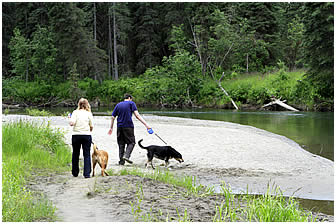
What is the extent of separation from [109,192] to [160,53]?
54.5 metres

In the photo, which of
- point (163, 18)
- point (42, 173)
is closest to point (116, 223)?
point (42, 173)

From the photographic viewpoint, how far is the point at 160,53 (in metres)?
59.8

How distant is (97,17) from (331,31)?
126 ft

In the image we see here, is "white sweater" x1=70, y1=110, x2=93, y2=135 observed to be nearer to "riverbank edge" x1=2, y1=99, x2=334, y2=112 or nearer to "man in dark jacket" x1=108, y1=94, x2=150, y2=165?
"man in dark jacket" x1=108, y1=94, x2=150, y2=165

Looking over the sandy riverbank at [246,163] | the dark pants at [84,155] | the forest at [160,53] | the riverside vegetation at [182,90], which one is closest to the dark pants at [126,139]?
the sandy riverbank at [246,163]

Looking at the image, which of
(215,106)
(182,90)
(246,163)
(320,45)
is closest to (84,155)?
(246,163)

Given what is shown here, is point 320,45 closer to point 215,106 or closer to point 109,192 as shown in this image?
point 215,106

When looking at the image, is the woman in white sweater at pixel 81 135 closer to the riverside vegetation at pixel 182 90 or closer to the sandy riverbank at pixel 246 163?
the sandy riverbank at pixel 246 163

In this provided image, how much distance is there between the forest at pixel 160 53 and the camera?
41.5 metres

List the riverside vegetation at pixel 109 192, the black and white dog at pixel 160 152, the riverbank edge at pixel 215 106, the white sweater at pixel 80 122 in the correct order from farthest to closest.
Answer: the riverbank edge at pixel 215 106 → the black and white dog at pixel 160 152 → the white sweater at pixel 80 122 → the riverside vegetation at pixel 109 192

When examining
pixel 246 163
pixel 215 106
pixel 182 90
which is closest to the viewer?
pixel 246 163

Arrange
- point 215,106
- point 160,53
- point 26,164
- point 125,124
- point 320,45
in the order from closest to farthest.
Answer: point 26,164 → point 125,124 → point 320,45 → point 215,106 → point 160,53

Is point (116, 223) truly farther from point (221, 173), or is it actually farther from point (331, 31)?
point (331, 31)

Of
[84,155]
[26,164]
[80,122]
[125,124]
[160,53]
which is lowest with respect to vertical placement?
[26,164]
